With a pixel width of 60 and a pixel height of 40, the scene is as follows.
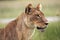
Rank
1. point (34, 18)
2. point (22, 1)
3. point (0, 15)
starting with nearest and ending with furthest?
1. point (34, 18)
2. point (22, 1)
3. point (0, 15)

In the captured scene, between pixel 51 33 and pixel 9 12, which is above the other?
pixel 9 12

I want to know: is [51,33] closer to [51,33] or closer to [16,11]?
[51,33]

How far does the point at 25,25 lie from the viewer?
163 cm

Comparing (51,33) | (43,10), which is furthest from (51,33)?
(43,10)

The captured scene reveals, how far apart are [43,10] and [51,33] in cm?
23

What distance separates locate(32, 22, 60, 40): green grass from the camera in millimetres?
2206

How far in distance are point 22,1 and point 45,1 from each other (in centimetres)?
24

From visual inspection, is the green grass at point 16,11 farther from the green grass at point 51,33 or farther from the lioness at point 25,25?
the lioness at point 25,25

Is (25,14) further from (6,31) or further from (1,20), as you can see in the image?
(1,20)

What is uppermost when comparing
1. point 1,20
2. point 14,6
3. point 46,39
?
point 14,6

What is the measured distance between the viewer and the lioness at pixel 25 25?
1620 millimetres

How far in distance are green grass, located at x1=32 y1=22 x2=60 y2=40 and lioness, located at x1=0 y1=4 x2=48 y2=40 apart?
523 millimetres

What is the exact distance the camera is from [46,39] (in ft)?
7.21

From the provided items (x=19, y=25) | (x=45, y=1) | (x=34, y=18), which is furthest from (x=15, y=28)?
(x=45, y=1)
